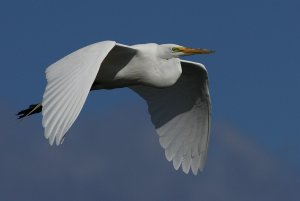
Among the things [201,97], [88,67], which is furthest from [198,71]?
[88,67]

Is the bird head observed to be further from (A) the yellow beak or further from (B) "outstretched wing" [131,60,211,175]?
(B) "outstretched wing" [131,60,211,175]

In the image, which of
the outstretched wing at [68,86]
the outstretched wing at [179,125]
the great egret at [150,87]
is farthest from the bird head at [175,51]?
the outstretched wing at [179,125]

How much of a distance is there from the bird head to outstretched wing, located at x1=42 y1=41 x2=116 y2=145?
1.60 m

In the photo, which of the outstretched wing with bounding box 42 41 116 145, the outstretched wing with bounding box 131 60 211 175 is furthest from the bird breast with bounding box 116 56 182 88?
the outstretched wing with bounding box 131 60 211 175

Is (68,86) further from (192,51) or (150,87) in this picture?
(150,87)

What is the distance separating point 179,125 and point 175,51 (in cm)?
231

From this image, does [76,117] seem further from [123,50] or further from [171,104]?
[171,104]

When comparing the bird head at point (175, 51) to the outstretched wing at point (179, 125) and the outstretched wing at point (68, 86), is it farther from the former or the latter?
the outstretched wing at point (179, 125)

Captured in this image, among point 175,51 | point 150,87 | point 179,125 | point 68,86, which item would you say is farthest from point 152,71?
point 68,86

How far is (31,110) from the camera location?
1872 centimetres

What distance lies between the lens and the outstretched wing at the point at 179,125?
1955 cm

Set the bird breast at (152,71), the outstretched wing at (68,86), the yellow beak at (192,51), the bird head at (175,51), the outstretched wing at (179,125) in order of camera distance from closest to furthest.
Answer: the outstretched wing at (68,86) < the bird breast at (152,71) < the bird head at (175,51) < the yellow beak at (192,51) < the outstretched wing at (179,125)

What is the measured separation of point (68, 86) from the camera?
15031 mm

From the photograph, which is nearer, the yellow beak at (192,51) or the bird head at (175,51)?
the bird head at (175,51)
